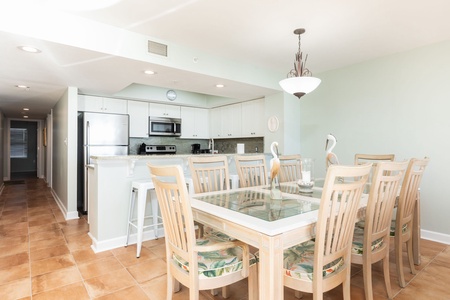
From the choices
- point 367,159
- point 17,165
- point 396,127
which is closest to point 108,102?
point 367,159

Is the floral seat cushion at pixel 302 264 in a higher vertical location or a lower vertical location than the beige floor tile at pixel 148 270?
higher

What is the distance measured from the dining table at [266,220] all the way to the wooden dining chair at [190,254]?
16cm

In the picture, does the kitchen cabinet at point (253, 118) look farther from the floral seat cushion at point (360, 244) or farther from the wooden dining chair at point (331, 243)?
the wooden dining chair at point (331, 243)

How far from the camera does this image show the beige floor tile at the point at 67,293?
6.28ft

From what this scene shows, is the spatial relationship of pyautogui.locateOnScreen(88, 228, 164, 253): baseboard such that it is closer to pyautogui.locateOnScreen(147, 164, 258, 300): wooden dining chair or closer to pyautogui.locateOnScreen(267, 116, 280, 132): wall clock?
pyautogui.locateOnScreen(147, 164, 258, 300): wooden dining chair

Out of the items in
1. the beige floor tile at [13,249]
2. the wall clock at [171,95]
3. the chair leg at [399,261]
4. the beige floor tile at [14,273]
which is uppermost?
the wall clock at [171,95]

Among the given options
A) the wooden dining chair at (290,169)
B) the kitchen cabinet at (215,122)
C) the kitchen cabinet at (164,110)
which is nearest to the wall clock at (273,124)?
the wooden dining chair at (290,169)

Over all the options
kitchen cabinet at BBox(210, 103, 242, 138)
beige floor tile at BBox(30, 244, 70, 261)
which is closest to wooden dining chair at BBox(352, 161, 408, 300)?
beige floor tile at BBox(30, 244, 70, 261)

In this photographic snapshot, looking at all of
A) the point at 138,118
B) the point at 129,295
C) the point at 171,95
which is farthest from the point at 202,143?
the point at 129,295

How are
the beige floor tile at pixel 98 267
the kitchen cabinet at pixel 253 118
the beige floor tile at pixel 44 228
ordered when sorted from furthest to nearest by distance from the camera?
the kitchen cabinet at pixel 253 118, the beige floor tile at pixel 44 228, the beige floor tile at pixel 98 267

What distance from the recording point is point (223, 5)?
7.27 feet

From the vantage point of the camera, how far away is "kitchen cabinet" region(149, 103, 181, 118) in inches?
210

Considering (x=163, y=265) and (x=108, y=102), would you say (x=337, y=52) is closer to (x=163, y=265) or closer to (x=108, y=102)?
(x=163, y=265)

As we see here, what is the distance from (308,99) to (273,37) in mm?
1839
